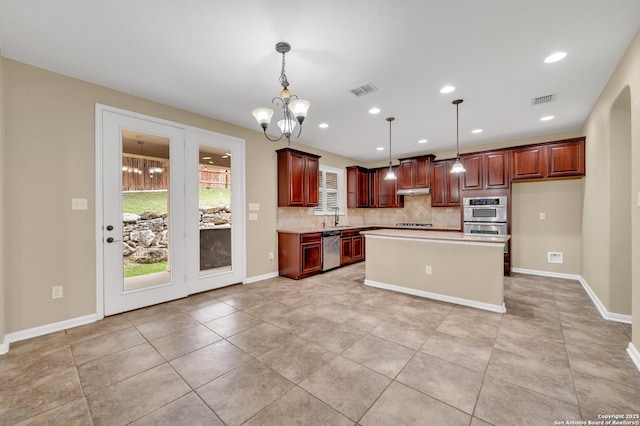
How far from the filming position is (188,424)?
1521 millimetres

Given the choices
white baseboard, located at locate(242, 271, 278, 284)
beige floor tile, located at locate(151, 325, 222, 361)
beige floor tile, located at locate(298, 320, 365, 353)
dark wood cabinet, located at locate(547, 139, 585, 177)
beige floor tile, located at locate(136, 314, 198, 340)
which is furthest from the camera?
white baseboard, located at locate(242, 271, 278, 284)

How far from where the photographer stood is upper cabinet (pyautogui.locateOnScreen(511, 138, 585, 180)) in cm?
446

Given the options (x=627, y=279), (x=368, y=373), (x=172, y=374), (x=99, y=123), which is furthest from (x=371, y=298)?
(x=99, y=123)

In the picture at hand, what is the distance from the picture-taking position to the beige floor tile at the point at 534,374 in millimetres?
1775

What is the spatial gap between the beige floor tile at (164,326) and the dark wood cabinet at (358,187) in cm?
492

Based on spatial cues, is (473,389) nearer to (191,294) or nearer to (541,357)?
(541,357)

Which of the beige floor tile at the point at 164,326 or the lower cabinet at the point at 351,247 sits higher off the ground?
the lower cabinet at the point at 351,247

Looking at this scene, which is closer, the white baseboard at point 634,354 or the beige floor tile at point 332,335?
the white baseboard at point 634,354

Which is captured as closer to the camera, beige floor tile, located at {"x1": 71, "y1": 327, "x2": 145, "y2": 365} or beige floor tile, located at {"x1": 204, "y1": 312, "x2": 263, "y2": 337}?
beige floor tile, located at {"x1": 71, "y1": 327, "x2": 145, "y2": 365}

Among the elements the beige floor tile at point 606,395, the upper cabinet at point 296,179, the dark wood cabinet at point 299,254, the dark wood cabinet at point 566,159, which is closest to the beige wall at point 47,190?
the upper cabinet at point 296,179

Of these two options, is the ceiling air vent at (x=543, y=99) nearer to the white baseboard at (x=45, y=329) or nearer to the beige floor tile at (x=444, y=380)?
the beige floor tile at (x=444, y=380)

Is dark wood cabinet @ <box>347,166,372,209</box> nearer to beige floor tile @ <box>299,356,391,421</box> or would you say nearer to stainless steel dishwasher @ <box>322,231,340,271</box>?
stainless steel dishwasher @ <box>322,231,340,271</box>

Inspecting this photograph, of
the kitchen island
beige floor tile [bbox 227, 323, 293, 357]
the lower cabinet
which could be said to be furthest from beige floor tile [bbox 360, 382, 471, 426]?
the lower cabinet

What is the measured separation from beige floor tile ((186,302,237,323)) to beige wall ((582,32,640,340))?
3.93m
